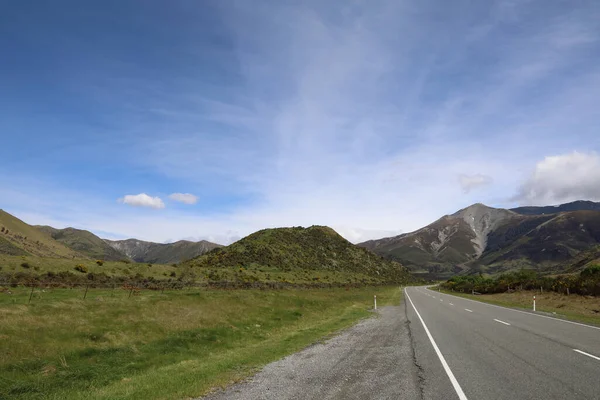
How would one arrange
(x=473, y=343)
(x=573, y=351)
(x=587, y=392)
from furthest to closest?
(x=473, y=343)
(x=573, y=351)
(x=587, y=392)

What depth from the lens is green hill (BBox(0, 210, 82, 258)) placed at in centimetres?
10648

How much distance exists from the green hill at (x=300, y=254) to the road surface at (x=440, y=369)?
8400 centimetres

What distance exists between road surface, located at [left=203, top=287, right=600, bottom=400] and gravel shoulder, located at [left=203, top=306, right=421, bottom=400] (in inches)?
0.8

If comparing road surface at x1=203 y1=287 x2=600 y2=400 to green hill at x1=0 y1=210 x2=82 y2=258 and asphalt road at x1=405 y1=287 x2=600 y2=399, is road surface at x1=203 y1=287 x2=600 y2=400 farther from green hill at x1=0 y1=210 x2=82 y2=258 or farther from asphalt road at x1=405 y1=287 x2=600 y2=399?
green hill at x1=0 y1=210 x2=82 y2=258

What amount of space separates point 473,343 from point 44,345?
1653 cm

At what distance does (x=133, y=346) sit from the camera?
1650 centimetres

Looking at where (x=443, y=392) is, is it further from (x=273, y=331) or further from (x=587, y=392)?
(x=273, y=331)

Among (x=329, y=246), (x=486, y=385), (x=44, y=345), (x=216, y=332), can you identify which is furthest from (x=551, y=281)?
(x=329, y=246)

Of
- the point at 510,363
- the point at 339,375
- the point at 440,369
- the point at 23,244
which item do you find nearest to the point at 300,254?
the point at 23,244

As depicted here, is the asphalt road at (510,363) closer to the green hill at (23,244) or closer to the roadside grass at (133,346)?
the roadside grass at (133,346)

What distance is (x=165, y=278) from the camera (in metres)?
54.8

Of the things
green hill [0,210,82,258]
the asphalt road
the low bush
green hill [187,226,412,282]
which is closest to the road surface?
the asphalt road

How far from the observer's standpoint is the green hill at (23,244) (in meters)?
106

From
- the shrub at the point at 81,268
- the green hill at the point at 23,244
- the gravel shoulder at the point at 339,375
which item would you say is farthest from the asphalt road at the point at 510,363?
the green hill at the point at 23,244
